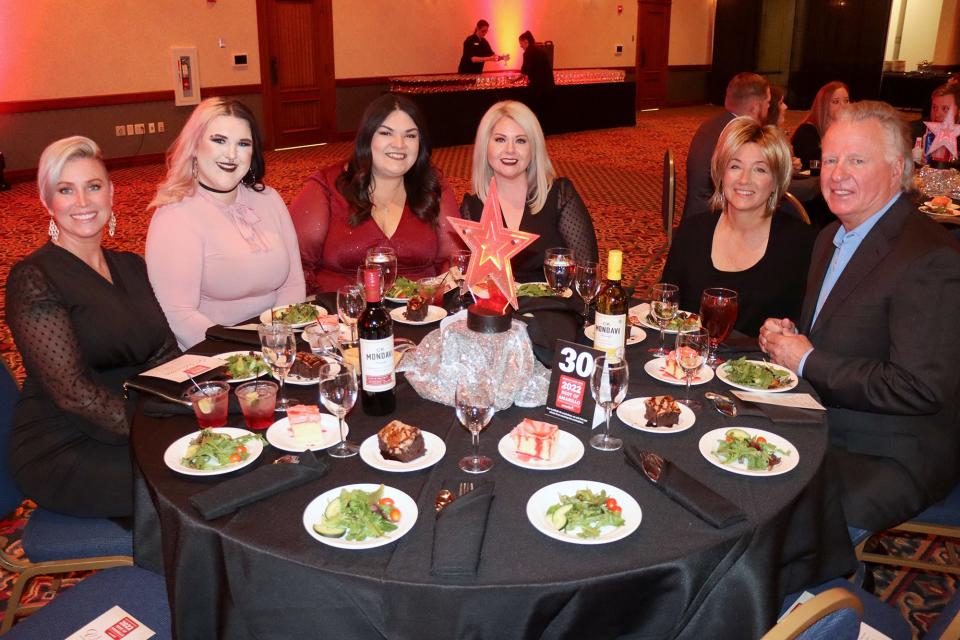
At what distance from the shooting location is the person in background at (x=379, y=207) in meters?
3.48

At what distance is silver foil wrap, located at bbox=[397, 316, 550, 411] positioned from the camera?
194 centimetres

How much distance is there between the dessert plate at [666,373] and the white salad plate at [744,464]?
29cm

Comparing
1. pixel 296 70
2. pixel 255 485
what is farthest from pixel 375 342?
pixel 296 70

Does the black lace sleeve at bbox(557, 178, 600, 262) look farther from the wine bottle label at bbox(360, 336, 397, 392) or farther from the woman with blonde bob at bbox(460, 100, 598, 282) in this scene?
Result: the wine bottle label at bbox(360, 336, 397, 392)

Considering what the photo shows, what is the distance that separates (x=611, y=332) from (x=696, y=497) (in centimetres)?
57

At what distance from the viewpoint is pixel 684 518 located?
5.04 ft

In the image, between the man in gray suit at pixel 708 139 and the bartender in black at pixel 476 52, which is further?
the bartender in black at pixel 476 52

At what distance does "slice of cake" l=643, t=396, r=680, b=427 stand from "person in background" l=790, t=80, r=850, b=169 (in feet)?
16.7

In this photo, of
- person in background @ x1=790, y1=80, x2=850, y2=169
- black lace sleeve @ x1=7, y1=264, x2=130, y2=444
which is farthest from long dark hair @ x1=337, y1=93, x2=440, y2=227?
person in background @ x1=790, y1=80, x2=850, y2=169

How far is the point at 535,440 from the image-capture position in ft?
5.77

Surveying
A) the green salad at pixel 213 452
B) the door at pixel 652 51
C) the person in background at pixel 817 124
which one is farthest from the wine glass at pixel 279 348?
the door at pixel 652 51

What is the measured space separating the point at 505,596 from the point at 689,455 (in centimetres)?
64

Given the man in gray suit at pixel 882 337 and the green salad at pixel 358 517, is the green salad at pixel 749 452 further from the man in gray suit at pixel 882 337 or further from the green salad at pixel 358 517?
the green salad at pixel 358 517

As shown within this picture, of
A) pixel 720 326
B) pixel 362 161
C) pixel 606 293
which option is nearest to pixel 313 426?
pixel 606 293
